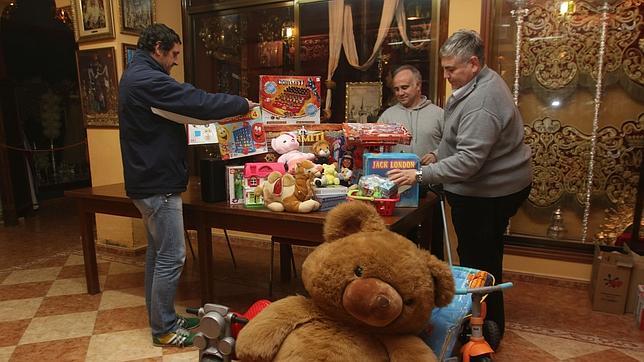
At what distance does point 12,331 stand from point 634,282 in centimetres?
368

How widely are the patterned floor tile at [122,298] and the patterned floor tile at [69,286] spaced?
21 centimetres

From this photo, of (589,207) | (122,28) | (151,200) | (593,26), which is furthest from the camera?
(122,28)

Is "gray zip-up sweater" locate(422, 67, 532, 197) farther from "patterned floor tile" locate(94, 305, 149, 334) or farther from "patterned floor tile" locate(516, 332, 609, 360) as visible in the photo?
"patterned floor tile" locate(94, 305, 149, 334)

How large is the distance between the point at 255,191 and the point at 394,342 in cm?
115

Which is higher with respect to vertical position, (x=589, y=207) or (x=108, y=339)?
(x=589, y=207)

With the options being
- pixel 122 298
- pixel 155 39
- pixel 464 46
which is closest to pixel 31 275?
pixel 122 298

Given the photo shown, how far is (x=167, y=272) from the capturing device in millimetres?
2254

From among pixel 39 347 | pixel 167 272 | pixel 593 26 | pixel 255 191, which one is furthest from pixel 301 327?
pixel 593 26

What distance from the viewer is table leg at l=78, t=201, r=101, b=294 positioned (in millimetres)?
2867

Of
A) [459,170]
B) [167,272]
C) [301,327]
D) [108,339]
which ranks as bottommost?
[108,339]

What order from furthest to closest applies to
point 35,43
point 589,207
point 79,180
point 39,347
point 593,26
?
point 79,180, point 35,43, point 589,207, point 593,26, point 39,347

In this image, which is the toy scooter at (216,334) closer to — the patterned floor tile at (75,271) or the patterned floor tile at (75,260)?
the patterned floor tile at (75,271)

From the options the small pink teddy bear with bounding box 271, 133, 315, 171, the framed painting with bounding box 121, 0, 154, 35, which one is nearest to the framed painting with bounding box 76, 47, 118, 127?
the framed painting with bounding box 121, 0, 154, 35

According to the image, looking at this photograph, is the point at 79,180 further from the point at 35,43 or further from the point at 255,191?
the point at 255,191
